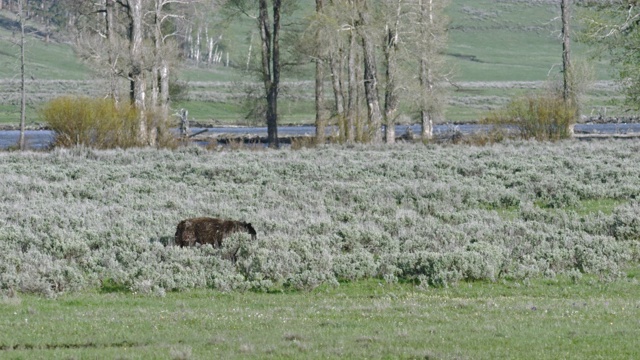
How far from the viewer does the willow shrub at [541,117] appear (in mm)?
35094

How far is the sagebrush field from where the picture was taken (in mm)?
13766

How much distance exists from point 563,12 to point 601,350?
3113cm

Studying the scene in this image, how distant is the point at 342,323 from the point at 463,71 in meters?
126

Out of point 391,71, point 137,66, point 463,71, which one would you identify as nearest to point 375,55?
point 391,71

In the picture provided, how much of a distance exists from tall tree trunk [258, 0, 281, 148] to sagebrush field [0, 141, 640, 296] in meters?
8.09

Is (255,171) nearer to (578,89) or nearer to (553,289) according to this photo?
(553,289)

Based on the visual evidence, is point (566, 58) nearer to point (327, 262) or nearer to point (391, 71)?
point (391, 71)

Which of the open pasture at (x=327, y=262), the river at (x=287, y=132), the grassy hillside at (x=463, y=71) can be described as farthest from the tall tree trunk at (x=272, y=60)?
the open pasture at (x=327, y=262)

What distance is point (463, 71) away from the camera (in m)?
134

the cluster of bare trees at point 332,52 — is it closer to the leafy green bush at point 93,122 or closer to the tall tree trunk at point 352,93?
the tall tree trunk at point 352,93

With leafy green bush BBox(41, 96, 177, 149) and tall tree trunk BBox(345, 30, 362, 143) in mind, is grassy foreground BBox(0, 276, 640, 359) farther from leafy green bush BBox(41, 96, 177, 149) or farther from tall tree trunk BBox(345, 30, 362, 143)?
tall tree trunk BBox(345, 30, 362, 143)

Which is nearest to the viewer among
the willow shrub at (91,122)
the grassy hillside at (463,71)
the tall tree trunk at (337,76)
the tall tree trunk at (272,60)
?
the willow shrub at (91,122)

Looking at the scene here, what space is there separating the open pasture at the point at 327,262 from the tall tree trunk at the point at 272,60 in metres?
12.4

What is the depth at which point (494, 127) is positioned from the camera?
119 ft
